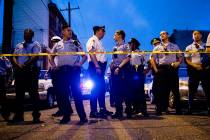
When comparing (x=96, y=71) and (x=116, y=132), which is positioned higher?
(x=96, y=71)

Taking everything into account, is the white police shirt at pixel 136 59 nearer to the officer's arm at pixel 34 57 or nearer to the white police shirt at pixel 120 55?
the white police shirt at pixel 120 55

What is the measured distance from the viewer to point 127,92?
7.96m

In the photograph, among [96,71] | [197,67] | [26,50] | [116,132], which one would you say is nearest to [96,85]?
[96,71]

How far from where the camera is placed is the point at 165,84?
8805mm

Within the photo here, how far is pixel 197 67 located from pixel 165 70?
759 millimetres

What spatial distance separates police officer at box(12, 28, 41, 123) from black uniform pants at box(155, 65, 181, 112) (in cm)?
300

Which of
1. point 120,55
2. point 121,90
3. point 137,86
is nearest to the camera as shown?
point 121,90

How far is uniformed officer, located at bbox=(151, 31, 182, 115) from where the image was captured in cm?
865

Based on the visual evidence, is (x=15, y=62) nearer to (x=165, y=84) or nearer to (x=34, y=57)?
(x=34, y=57)

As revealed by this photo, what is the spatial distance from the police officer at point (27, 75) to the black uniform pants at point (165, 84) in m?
3.00

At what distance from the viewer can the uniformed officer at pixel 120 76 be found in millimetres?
7914

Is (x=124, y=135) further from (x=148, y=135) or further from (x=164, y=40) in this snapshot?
(x=164, y=40)

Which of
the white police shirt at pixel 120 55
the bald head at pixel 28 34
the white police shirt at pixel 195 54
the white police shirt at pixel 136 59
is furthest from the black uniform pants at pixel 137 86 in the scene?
the bald head at pixel 28 34

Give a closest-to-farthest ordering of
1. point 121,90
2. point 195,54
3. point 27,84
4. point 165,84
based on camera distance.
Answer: point 27,84, point 121,90, point 195,54, point 165,84
